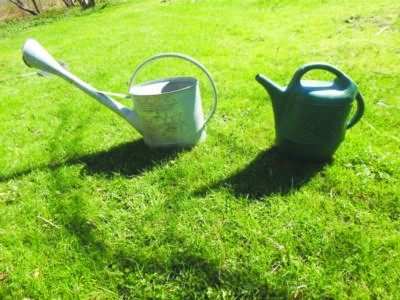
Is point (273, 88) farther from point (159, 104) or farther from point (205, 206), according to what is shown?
point (205, 206)

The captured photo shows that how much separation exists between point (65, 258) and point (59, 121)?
2.10 meters

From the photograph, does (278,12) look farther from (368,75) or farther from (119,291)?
(119,291)

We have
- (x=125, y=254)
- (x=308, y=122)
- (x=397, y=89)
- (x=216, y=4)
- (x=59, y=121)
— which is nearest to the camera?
(x=125, y=254)

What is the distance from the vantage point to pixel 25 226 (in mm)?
1699

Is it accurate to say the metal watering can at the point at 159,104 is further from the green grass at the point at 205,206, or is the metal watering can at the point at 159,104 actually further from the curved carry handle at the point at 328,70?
the curved carry handle at the point at 328,70

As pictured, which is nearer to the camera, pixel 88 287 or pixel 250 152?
pixel 88 287

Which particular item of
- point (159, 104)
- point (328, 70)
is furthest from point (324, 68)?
point (159, 104)

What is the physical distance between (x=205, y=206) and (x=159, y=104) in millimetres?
867

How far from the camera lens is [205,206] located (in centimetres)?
169

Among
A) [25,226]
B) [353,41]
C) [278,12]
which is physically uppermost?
[278,12]

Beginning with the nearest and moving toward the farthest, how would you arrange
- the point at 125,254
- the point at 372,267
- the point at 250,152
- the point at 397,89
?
the point at 372,267, the point at 125,254, the point at 250,152, the point at 397,89

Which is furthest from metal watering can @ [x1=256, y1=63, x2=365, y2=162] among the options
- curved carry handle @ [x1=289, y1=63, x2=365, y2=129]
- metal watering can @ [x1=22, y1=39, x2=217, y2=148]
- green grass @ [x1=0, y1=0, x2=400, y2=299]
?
metal watering can @ [x1=22, y1=39, x2=217, y2=148]

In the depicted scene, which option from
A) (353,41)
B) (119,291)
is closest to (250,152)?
(119,291)

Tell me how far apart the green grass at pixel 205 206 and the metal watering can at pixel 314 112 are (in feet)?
0.62
